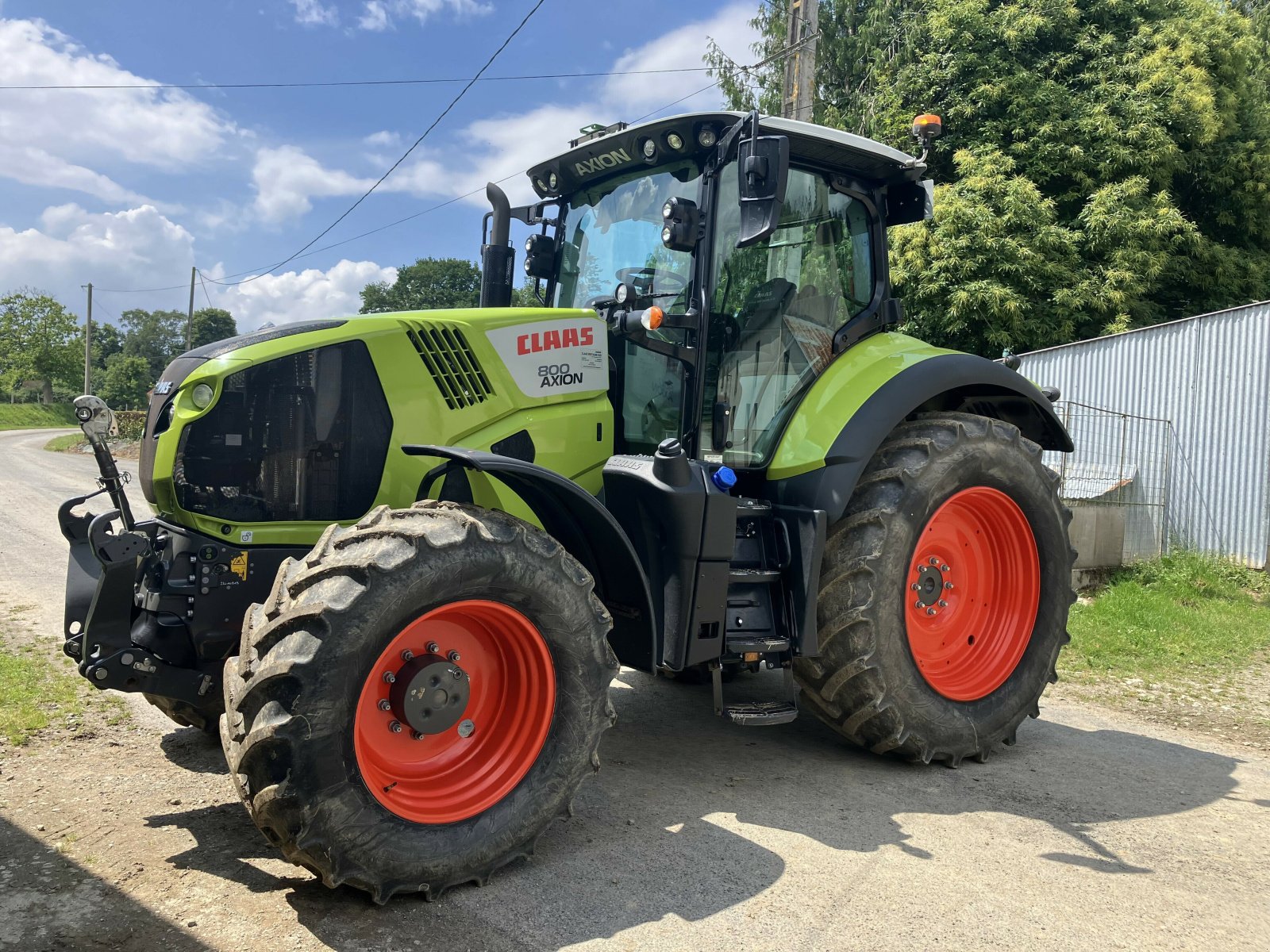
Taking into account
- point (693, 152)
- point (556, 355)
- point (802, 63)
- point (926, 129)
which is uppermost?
point (802, 63)

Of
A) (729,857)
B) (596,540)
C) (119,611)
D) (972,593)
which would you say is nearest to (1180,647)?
(972,593)

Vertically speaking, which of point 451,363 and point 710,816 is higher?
point 451,363

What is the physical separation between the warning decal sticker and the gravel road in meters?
1.70

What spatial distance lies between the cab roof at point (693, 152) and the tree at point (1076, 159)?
37.2 ft

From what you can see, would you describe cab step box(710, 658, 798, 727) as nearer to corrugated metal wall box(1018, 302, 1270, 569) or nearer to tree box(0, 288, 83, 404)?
corrugated metal wall box(1018, 302, 1270, 569)

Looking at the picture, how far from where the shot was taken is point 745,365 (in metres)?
4.46

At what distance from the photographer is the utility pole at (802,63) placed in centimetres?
1024

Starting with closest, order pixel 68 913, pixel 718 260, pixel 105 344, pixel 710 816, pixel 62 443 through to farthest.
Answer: pixel 68 913 → pixel 710 816 → pixel 718 260 → pixel 62 443 → pixel 105 344

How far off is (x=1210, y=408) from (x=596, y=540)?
10.3 m

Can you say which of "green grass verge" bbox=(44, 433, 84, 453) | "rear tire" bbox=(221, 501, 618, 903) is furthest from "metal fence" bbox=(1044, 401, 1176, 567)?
"green grass verge" bbox=(44, 433, 84, 453)

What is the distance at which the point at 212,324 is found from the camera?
64.4 m

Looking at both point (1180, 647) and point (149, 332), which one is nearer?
point (1180, 647)

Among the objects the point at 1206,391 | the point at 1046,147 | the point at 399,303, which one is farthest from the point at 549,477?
the point at 399,303

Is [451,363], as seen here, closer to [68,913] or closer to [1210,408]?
[68,913]
